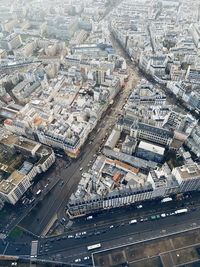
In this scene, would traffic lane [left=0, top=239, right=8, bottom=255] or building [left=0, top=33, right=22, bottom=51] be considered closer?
traffic lane [left=0, top=239, right=8, bottom=255]

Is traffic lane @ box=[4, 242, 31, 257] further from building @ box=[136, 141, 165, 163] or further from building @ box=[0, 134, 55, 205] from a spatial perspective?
building @ box=[136, 141, 165, 163]

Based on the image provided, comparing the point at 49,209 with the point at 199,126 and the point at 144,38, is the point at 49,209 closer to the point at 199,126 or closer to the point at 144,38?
the point at 199,126

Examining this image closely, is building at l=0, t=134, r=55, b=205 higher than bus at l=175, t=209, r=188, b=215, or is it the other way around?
building at l=0, t=134, r=55, b=205

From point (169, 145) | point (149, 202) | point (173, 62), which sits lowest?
point (149, 202)

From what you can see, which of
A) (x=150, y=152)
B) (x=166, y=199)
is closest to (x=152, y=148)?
(x=150, y=152)

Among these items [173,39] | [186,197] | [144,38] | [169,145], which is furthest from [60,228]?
[173,39]

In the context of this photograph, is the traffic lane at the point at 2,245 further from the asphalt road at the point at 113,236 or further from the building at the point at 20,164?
the building at the point at 20,164

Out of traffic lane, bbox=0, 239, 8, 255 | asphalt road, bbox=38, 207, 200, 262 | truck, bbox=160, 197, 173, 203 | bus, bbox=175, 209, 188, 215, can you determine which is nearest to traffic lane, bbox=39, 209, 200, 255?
asphalt road, bbox=38, 207, 200, 262

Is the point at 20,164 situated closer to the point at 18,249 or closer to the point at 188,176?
the point at 18,249
